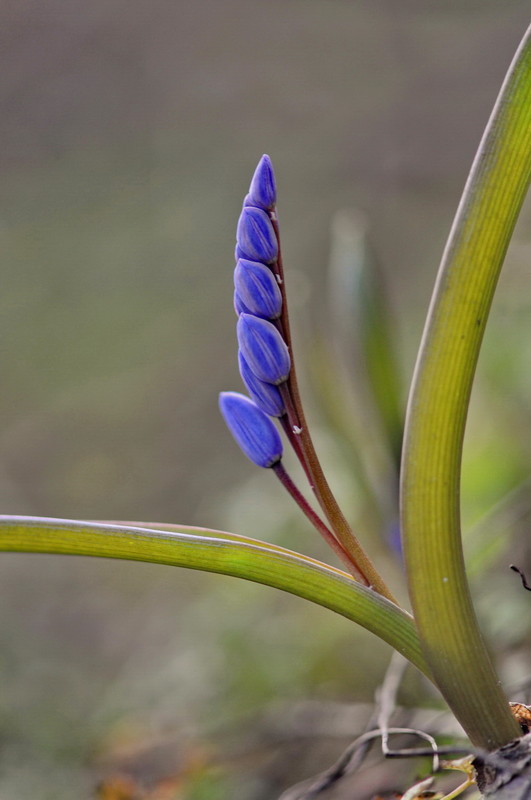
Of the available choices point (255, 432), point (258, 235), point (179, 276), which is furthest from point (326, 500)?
point (179, 276)

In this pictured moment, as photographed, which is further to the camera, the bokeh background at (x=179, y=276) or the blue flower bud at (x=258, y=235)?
the bokeh background at (x=179, y=276)

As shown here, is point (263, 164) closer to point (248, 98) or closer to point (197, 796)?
point (197, 796)

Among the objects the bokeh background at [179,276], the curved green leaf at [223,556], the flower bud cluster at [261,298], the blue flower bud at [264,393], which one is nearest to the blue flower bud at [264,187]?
the flower bud cluster at [261,298]

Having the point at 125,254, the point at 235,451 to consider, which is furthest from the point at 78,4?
the point at 235,451

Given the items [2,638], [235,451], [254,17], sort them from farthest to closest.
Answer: [254,17] → [235,451] → [2,638]

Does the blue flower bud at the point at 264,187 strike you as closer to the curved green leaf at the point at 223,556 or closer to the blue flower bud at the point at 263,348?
the blue flower bud at the point at 263,348

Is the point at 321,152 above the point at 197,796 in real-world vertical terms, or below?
above

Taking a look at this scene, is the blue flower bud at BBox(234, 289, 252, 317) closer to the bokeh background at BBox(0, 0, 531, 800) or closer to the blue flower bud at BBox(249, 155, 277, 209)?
the blue flower bud at BBox(249, 155, 277, 209)
